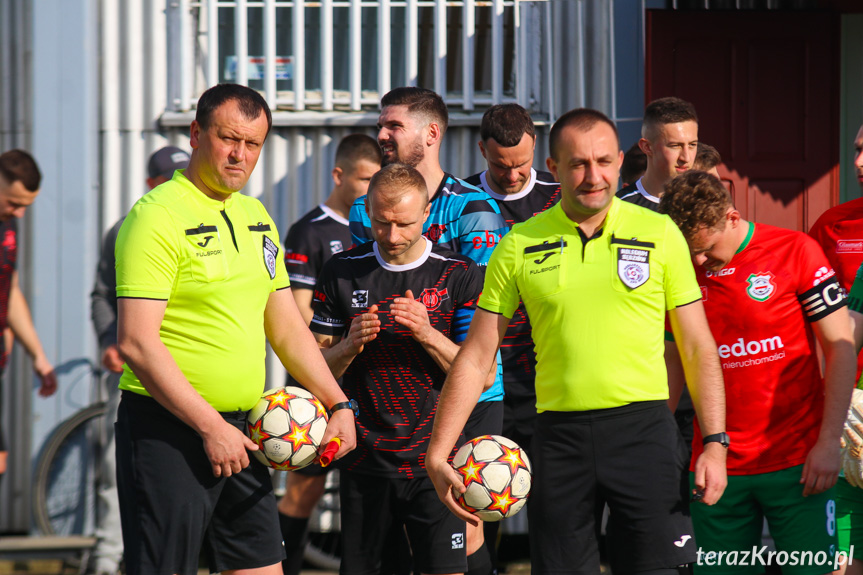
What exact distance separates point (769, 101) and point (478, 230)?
3.16m

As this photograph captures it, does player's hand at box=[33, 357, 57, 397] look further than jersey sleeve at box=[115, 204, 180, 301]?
Yes

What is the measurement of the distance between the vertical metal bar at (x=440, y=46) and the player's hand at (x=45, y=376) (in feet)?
10.6

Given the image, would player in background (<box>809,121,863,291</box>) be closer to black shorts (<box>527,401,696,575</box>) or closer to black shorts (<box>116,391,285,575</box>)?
black shorts (<box>527,401,696,575</box>)

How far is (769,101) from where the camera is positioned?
22.9 feet

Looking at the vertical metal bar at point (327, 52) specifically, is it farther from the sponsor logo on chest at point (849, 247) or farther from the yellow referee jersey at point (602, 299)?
the yellow referee jersey at point (602, 299)

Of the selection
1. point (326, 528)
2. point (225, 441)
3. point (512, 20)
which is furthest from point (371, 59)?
point (225, 441)

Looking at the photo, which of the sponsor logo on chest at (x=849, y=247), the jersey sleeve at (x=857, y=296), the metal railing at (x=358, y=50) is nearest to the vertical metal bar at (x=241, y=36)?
the metal railing at (x=358, y=50)

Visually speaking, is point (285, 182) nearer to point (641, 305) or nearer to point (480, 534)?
point (480, 534)

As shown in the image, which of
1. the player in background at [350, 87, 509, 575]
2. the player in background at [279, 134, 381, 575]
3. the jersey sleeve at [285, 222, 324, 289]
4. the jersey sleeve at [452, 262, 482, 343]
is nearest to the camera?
the jersey sleeve at [452, 262, 482, 343]

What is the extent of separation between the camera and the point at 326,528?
7.14 meters

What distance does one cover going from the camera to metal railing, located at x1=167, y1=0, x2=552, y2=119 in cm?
711

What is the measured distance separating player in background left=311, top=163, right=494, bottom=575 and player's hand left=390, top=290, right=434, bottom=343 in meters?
0.02

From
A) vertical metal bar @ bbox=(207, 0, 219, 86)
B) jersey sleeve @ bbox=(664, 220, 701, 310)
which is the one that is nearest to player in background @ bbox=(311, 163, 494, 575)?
jersey sleeve @ bbox=(664, 220, 701, 310)

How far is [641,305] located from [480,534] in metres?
1.68
